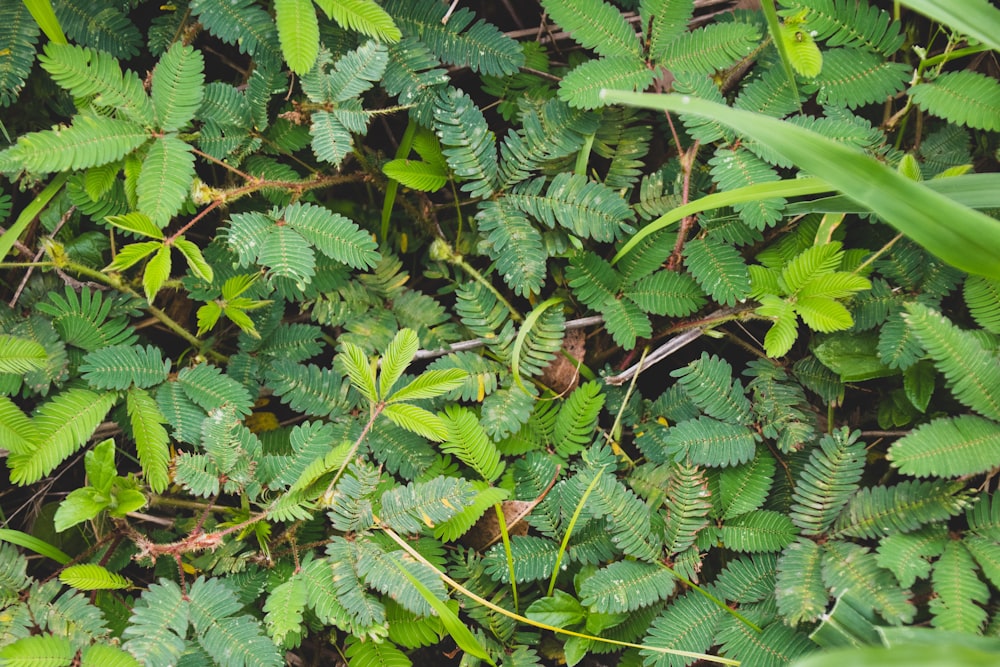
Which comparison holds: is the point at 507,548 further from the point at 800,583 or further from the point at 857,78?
the point at 857,78

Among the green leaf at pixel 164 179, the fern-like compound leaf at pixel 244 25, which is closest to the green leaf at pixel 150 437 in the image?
the green leaf at pixel 164 179

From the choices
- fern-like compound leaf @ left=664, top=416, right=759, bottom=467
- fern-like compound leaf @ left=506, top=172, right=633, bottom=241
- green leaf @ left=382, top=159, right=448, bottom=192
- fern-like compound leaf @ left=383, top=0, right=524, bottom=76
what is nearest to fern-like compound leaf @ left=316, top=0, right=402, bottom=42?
fern-like compound leaf @ left=383, top=0, right=524, bottom=76

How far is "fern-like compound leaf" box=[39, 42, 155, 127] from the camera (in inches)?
64.4

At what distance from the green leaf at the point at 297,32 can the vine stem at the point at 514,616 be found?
116 centimetres

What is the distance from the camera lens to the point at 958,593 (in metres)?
1.53

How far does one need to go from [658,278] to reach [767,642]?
0.97 m

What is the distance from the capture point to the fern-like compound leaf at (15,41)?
68.2 inches

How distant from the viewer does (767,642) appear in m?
1.66

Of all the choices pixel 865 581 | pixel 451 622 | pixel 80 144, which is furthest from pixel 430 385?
pixel 865 581

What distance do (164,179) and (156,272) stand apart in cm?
23

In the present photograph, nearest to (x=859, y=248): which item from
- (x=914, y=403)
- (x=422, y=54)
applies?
(x=914, y=403)

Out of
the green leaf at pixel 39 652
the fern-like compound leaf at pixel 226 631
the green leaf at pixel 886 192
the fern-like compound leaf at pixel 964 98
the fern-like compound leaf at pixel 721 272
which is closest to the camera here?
the green leaf at pixel 886 192

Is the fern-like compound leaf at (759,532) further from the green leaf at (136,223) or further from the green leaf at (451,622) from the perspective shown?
the green leaf at (136,223)

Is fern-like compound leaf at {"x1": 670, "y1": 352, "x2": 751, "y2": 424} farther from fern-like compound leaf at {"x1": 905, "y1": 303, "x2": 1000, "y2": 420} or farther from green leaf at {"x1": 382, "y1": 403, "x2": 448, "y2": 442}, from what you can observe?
green leaf at {"x1": 382, "y1": 403, "x2": 448, "y2": 442}
